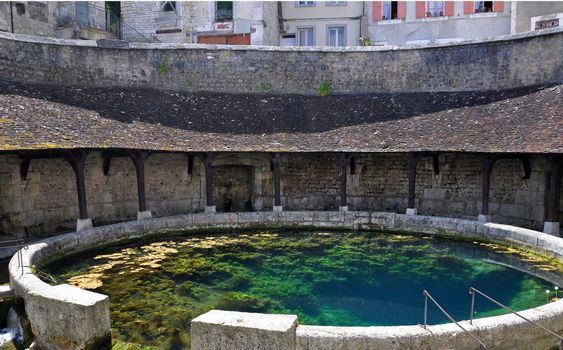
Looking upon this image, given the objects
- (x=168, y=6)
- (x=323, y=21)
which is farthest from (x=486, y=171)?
(x=168, y=6)

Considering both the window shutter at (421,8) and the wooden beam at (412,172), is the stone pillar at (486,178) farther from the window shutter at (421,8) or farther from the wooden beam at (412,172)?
the window shutter at (421,8)

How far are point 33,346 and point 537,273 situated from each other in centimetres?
858

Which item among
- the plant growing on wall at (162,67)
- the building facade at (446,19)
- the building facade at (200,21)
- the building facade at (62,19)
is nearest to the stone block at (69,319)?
the plant growing on wall at (162,67)

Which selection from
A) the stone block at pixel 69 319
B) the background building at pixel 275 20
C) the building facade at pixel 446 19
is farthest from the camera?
the building facade at pixel 446 19

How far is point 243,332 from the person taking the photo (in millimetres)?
4531

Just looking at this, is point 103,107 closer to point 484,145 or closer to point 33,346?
point 33,346

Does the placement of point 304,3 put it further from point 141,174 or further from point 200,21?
point 141,174

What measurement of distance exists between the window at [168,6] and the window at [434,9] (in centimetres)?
1168

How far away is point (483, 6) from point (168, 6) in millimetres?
14246

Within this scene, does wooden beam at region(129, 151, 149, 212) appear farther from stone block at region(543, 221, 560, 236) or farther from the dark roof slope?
stone block at region(543, 221, 560, 236)

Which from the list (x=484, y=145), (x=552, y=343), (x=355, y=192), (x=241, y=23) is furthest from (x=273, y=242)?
(x=241, y=23)

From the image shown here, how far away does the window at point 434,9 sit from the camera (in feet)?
63.7

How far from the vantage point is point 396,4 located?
20125mm

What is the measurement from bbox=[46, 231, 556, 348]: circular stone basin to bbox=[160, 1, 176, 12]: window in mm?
12828
